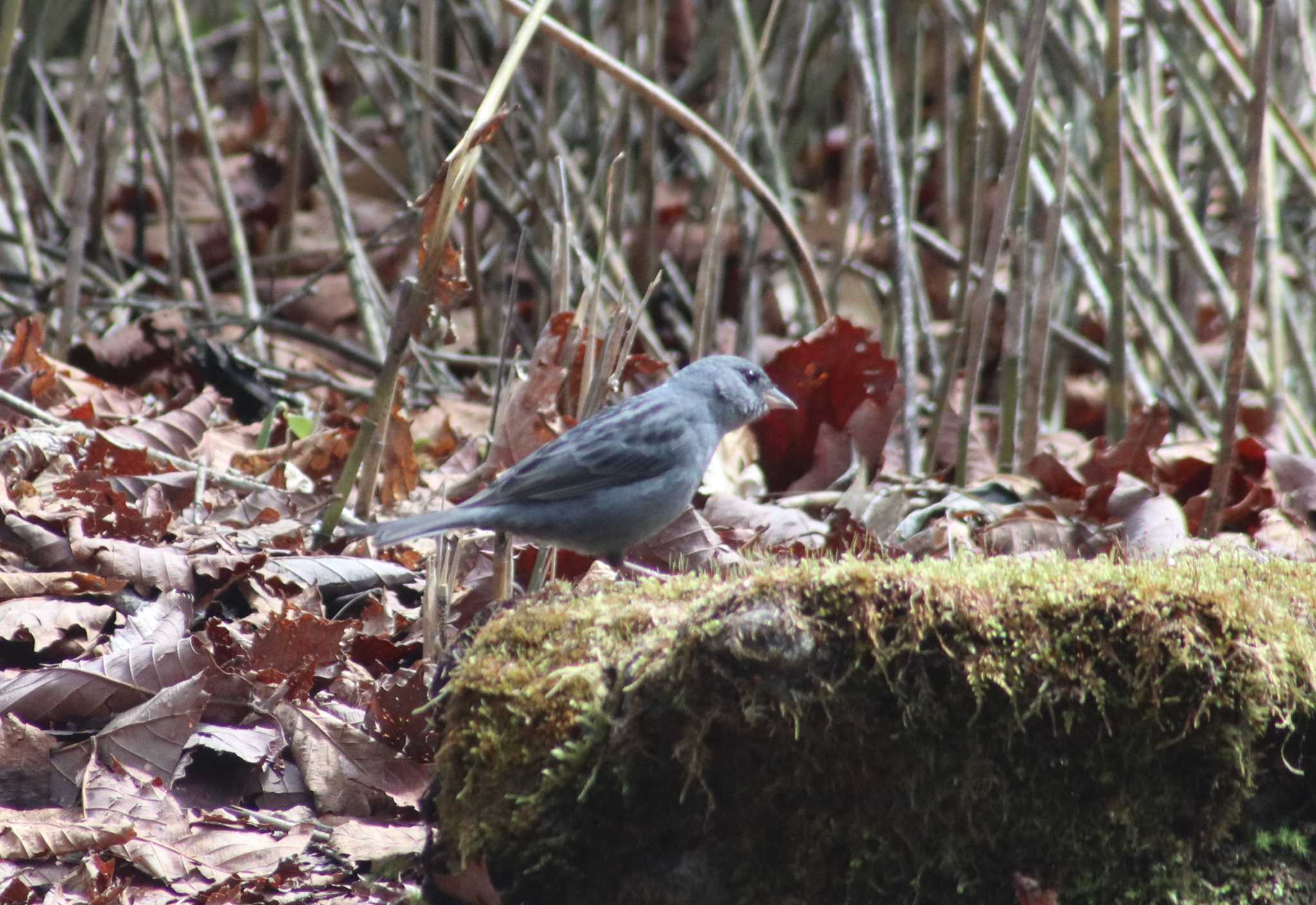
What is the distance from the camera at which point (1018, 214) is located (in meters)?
5.55

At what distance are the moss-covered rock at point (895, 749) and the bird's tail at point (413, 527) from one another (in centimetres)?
86

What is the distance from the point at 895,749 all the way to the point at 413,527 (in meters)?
1.35

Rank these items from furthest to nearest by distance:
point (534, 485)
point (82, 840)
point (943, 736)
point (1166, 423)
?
point (1166, 423), point (534, 485), point (82, 840), point (943, 736)

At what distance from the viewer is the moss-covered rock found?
2.26m

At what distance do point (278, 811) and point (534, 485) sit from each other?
1009 mm

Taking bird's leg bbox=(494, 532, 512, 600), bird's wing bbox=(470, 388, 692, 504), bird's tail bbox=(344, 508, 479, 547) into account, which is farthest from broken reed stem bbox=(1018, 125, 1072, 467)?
bird's tail bbox=(344, 508, 479, 547)

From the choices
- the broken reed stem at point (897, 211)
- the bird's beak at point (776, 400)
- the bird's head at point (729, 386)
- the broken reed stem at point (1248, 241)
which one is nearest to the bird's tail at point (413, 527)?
the bird's head at point (729, 386)

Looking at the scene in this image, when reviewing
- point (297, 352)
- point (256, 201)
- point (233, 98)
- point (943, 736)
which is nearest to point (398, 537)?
point (943, 736)

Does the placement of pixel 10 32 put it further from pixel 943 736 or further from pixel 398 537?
pixel 943 736

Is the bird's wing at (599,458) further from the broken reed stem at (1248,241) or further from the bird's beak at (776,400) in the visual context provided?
the broken reed stem at (1248,241)

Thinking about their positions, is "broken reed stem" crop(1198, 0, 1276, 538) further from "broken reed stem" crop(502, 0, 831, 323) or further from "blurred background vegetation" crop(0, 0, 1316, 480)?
"broken reed stem" crop(502, 0, 831, 323)

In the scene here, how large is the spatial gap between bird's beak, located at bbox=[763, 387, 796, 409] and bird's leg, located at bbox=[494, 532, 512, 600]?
1.17m

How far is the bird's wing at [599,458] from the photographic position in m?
3.39

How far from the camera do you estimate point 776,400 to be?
4371mm
